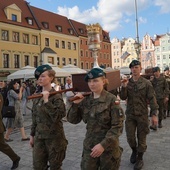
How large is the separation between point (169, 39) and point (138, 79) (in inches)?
2975

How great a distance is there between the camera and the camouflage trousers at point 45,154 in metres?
3.04

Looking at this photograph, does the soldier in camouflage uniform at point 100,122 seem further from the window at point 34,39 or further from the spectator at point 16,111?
the window at point 34,39

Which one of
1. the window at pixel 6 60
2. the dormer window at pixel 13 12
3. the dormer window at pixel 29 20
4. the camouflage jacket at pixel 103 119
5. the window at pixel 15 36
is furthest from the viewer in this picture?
the dormer window at pixel 29 20

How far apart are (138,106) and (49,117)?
1.92 m

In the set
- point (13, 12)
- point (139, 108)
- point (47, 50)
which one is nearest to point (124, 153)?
point (139, 108)

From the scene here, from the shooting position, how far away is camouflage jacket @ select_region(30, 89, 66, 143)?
114 inches

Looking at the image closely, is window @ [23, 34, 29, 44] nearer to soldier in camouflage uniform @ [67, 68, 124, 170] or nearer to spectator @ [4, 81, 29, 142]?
spectator @ [4, 81, 29, 142]

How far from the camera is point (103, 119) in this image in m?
2.61

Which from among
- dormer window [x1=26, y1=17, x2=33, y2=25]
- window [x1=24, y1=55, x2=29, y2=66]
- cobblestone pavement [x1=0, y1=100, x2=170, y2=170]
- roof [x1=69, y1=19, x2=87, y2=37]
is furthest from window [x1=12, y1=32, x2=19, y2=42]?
cobblestone pavement [x1=0, y1=100, x2=170, y2=170]

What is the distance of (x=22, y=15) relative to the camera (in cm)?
3697

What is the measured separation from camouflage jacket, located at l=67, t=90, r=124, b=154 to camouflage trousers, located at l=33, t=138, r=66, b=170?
0.56 metres

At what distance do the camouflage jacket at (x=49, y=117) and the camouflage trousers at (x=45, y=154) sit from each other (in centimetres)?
9

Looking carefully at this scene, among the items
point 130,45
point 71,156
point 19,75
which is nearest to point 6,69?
point 19,75

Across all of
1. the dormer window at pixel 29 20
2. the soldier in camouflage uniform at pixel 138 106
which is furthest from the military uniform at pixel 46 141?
the dormer window at pixel 29 20
